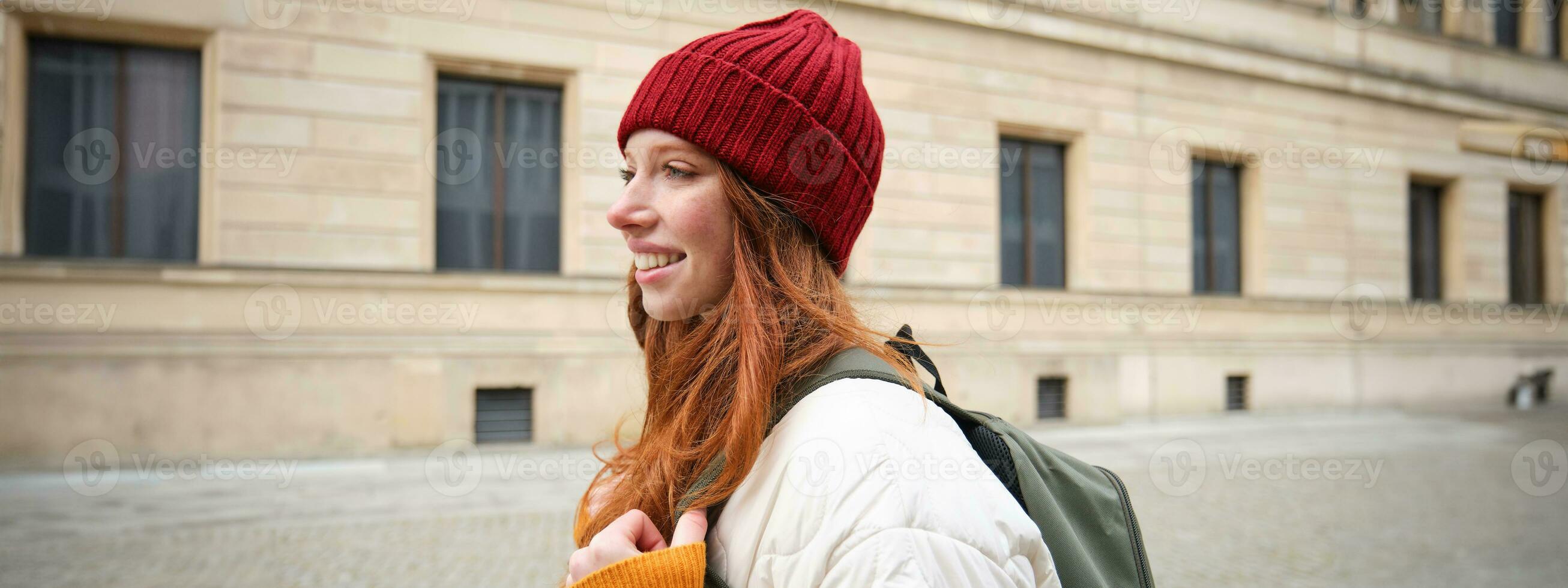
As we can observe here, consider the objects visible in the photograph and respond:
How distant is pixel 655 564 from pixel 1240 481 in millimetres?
8818

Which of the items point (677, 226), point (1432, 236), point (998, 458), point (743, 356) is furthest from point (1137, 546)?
point (1432, 236)

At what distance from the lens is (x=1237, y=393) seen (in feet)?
45.2

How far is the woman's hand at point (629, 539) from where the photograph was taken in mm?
1300

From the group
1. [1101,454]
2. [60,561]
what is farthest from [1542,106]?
[60,561]

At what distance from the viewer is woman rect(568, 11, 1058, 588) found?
1.10 metres

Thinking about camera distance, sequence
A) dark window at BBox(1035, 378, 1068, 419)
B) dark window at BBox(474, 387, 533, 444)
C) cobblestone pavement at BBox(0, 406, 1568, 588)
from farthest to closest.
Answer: dark window at BBox(1035, 378, 1068, 419) → dark window at BBox(474, 387, 533, 444) → cobblestone pavement at BBox(0, 406, 1568, 588)

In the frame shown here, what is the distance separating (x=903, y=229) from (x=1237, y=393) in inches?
255

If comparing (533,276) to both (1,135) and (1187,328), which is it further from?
(1187,328)

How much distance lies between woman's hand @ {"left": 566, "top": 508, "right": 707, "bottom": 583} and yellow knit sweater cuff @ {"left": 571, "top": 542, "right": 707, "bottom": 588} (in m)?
0.02

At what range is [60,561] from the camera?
17.5ft

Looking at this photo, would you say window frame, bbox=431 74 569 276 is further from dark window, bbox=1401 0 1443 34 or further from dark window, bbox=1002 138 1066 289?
dark window, bbox=1401 0 1443 34

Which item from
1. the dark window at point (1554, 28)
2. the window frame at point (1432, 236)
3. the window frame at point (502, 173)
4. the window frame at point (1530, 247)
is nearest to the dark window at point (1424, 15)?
the window frame at point (1432, 236)

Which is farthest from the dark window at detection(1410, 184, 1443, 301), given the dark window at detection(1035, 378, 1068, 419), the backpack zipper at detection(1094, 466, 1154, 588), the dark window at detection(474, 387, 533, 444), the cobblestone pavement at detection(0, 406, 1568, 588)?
the backpack zipper at detection(1094, 466, 1154, 588)

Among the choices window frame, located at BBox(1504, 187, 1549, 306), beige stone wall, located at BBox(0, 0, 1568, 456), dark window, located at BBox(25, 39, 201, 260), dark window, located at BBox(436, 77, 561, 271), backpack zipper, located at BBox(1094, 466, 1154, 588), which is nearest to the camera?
backpack zipper, located at BBox(1094, 466, 1154, 588)
